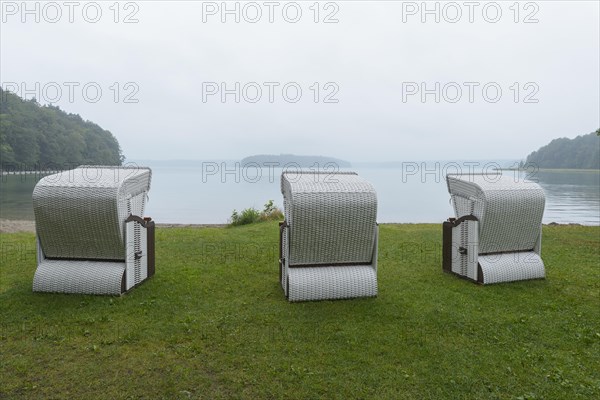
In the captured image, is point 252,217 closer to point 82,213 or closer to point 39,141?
point 82,213

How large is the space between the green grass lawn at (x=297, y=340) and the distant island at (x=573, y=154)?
93074 millimetres

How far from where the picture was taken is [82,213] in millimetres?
5914

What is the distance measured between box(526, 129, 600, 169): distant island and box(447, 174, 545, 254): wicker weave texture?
91.2m

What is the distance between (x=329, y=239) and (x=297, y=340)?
5.55ft

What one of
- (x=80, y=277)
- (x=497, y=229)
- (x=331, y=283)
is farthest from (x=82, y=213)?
(x=497, y=229)

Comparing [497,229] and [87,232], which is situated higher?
[87,232]

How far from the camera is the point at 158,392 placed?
3773 millimetres

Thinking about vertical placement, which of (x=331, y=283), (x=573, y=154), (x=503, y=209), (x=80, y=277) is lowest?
(x=331, y=283)

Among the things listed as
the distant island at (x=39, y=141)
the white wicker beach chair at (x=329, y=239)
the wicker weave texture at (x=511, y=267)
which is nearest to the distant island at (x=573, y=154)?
the distant island at (x=39, y=141)

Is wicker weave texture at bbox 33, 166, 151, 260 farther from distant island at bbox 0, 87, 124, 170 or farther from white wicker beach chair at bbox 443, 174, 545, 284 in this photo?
distant island at bbox 0, 87, 124, 170

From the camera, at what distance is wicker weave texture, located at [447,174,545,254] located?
691 cm

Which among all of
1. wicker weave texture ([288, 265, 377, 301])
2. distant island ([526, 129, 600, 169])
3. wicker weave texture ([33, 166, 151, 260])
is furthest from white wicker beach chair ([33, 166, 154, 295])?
distant island ([526, 129, 600, 169])

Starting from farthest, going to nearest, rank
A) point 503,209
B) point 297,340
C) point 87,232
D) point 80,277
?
point 503,209, point 80,277, point 87,232, point 297,340

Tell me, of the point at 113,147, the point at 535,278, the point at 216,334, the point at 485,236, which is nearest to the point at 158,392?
the point at 216,334
